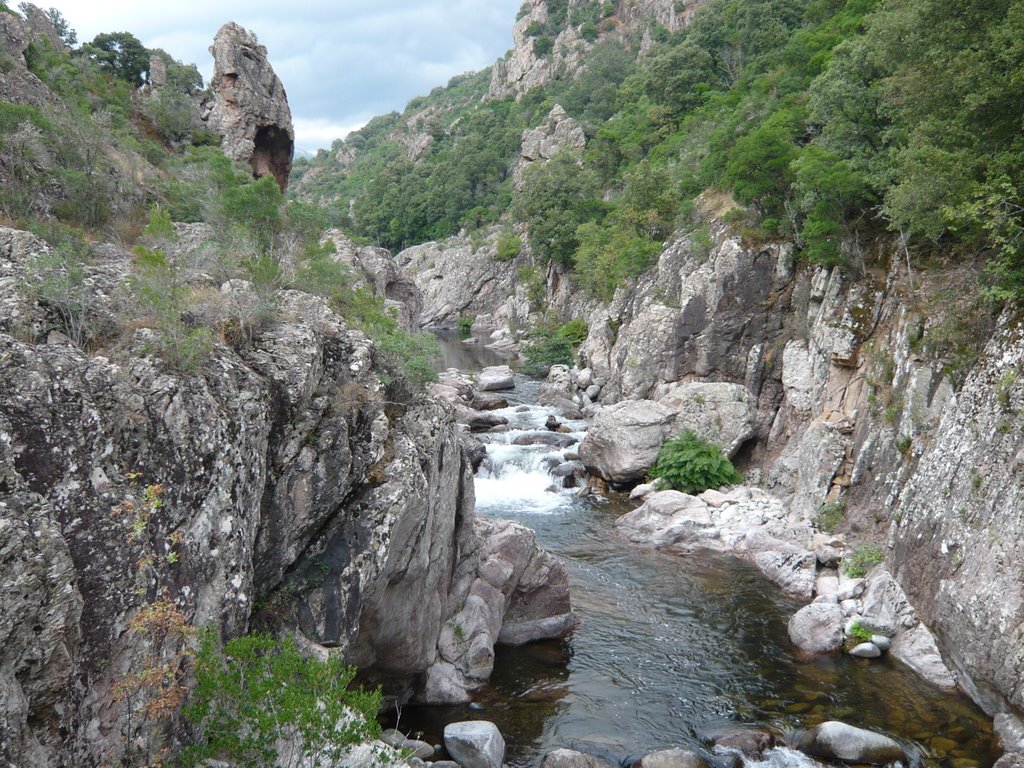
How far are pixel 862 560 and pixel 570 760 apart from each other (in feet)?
33.7

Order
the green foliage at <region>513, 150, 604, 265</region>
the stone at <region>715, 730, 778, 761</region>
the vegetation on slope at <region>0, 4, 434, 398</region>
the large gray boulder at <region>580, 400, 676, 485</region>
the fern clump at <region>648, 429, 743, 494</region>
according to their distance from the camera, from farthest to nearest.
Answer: the green foliage at <region>513, 150, 604, 265</region> → the large gray boulder at <region>580, 400, 676, 485</region> → the fern clump at <region>648, 429, 743, 494</region> → the stone at <region>715, 730, 778, 761</region> → the vegetation on slope at <region>0, 4, 434, 398</region>

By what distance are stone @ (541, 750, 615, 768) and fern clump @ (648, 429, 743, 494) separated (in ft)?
45.5

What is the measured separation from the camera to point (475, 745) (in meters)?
11.1

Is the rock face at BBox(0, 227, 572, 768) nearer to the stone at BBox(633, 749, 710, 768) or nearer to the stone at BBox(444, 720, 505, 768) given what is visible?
the stone at BBox(444, 720, 505, 768)

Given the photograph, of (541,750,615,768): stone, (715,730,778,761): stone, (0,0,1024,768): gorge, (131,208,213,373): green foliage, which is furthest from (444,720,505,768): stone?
(131,208,213,373): green foliage

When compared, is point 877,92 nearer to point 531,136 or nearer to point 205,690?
point 205,690

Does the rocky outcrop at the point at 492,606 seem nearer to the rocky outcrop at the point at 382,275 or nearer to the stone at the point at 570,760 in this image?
the stone at the point at 570,760

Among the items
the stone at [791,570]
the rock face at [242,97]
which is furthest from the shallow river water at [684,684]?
the rock face at [242,97]

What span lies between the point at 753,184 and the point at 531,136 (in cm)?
6073

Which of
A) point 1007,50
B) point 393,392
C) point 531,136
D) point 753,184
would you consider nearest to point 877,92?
point 753,184

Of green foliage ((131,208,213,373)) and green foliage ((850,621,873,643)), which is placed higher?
green foliage ((131,208,213,373))

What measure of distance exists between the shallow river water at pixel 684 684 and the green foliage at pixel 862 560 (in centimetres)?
175

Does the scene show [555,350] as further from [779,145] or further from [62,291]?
[62,291]

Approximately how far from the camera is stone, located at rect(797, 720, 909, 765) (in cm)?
1130
